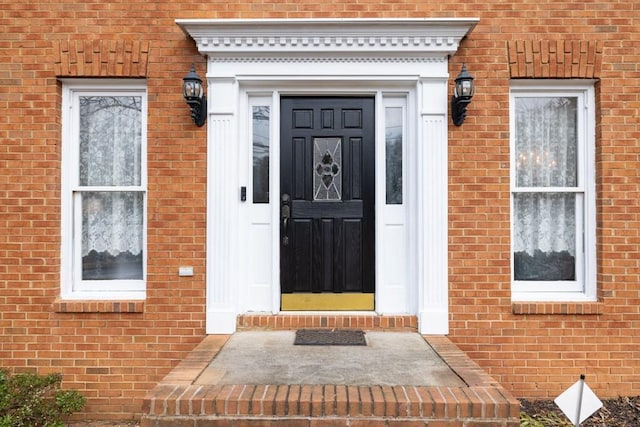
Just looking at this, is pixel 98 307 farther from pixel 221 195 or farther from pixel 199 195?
pixel 221 195

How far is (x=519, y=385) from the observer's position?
14.4 ft

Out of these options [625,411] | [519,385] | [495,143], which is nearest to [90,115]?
[495,143]

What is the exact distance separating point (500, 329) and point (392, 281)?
3.62 feet

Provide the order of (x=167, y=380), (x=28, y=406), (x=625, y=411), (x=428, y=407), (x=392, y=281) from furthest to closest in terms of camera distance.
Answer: (x=392, y=281) < (x=625, y=411) < (x=28, y=406) < (x=167, y=380) < (x=428, y=407)

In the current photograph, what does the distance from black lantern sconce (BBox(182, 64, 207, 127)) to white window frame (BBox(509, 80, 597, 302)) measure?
3.01 metres

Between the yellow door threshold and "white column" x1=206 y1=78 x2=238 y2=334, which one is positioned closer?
"white column" x1=206 y1=78 x2=238 y2=334

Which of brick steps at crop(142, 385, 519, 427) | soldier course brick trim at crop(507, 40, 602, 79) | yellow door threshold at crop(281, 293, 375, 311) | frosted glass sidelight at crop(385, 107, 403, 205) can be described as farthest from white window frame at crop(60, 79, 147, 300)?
soldier course brick trim at crop(507, 40, 602, 79)

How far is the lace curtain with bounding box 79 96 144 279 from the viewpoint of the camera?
15.3ft

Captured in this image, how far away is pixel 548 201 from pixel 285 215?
8.70ft

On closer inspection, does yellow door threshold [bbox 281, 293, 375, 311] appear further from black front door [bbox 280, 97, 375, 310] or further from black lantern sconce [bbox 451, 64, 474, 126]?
black lantern sconce [bbox 451, 64, 474, 126]

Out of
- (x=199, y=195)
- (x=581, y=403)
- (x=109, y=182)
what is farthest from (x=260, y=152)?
(x=581, y=403)

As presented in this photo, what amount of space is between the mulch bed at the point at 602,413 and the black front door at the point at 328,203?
5.86ft

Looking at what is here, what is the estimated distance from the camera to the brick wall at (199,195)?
4.39 m

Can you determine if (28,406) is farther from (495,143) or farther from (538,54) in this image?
(538,54)
